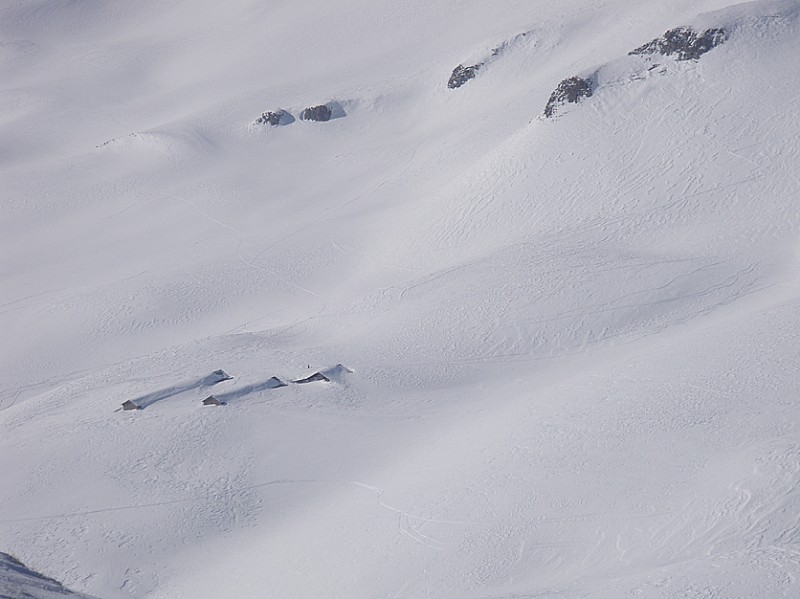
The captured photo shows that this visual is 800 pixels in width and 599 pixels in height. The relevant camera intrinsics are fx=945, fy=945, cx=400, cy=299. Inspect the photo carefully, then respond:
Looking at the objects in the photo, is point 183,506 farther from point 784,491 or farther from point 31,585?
point 784,491

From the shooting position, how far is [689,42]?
56.5m

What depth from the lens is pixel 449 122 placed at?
6788cm

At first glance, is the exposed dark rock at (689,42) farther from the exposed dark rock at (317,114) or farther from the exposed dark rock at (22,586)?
the exposed dark rock at (22,586)

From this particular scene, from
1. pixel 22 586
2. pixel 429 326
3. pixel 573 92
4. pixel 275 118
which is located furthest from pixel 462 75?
pixel 22 586

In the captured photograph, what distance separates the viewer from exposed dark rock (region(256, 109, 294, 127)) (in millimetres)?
72688

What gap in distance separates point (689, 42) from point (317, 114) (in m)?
28.9

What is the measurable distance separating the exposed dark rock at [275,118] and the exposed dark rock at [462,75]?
12.7m

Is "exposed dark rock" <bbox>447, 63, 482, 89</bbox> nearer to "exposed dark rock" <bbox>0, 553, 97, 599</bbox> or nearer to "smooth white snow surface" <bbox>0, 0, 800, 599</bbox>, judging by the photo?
"smooth white snow surface" <bbox>0, 0, 800, 599</bbox>

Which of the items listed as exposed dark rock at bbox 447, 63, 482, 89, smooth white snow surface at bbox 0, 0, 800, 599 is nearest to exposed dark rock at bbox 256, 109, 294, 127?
smooth white snow surface at bbox 0, 0, 800, 599

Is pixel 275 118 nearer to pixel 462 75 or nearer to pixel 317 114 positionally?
pixel 317 114

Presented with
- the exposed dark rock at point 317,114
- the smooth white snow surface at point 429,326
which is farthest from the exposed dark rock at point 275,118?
the exposed dark rock at point 317,114

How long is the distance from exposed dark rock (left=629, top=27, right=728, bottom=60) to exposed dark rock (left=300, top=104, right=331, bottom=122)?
2634 cm

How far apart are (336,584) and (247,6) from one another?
9093cm

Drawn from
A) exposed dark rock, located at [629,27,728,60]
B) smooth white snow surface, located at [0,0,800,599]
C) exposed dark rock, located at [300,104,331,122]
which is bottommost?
smooth white snow surface, located at [0,0,800,599]
